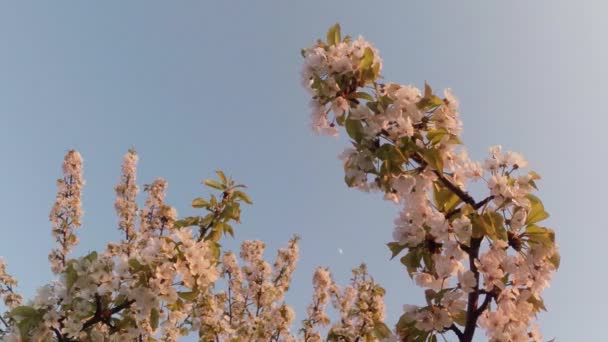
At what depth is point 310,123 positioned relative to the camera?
3158 mm

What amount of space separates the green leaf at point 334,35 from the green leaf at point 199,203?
6.77 ft

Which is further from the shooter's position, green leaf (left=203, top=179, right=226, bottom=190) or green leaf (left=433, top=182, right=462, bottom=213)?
green leaf (left=203, top=179, right=226, bottom=190)

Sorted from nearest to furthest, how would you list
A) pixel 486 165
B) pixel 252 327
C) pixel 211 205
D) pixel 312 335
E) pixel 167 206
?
1. pixel 486 165
2. pixel 211 205
3. pixel 252 327
4. pixel 167 206
5. pixel 312 335

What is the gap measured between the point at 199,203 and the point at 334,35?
7.02 feet

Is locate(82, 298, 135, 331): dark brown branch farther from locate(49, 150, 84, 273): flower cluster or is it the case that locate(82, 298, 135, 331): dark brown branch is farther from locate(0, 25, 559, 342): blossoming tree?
locate(49, 150, 84, 273): flower cluster

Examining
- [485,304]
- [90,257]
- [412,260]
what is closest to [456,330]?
[485,304]

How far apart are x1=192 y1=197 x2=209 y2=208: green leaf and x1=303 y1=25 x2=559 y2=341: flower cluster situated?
1.92 m

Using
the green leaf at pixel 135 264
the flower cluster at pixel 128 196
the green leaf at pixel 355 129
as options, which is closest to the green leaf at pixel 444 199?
the green leaf at pixel 355 129

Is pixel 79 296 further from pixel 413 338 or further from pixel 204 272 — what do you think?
pixel 413 338

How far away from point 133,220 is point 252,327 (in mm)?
4158

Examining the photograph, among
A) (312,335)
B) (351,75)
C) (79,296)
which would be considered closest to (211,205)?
(79,296)

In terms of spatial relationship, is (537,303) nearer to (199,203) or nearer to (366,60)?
(366,60)

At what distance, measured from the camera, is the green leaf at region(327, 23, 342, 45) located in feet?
10.1

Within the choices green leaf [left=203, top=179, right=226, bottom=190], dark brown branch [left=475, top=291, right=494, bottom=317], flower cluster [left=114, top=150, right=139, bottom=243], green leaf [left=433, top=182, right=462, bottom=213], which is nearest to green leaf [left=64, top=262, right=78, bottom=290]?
green leaf [left=203, top=179, right=226, bottom=190]
